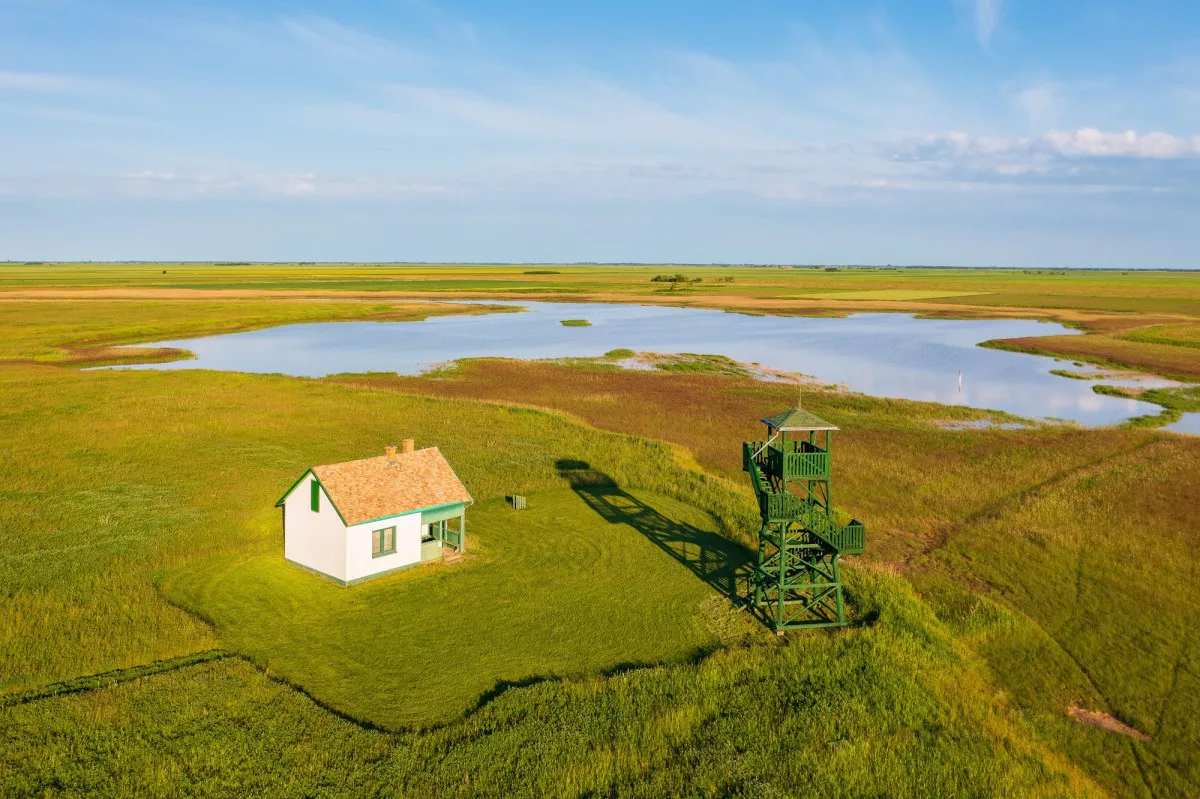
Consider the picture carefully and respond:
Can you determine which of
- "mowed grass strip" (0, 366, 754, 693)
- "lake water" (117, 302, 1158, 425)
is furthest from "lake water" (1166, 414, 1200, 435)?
Answer: "mowed grass strip" (0, 366, 754, 693)

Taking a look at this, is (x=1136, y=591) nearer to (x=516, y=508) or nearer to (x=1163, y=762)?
(x=1163, y=762)

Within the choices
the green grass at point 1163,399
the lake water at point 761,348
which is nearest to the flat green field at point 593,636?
the green grass at point 1163,399

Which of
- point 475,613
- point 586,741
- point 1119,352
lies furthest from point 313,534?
point 1119,352

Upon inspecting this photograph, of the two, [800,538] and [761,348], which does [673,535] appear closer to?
[800,538]

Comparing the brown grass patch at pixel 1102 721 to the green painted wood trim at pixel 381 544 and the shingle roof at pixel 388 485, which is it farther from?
the green painted wood trim at pixel 381 544

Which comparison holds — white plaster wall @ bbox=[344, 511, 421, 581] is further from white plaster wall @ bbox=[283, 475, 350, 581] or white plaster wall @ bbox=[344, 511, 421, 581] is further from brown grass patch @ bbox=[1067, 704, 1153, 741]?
brown grass patch @ bbox=[1067, 704, 1153, 741]

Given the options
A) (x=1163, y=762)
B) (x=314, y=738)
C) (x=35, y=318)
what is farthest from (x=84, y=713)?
(x=35, y=318)
